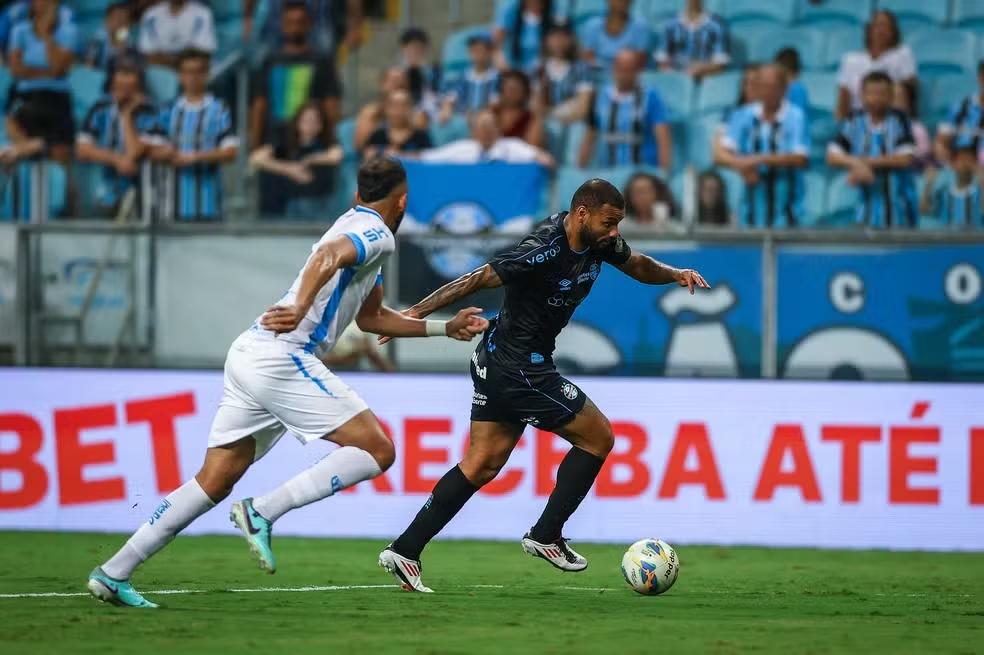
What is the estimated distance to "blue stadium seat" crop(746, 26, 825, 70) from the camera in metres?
17.4

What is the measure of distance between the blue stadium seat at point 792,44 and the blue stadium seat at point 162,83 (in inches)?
258

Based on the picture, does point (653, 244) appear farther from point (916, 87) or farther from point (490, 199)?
point (916, 87)

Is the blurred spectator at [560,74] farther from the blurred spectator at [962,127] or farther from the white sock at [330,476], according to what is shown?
the white sock at [330,476]

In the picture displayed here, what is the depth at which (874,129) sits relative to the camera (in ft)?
49.9

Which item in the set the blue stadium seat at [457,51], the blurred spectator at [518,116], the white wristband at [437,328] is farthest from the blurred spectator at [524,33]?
the white wristband at [437,328]

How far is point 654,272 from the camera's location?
9359mm

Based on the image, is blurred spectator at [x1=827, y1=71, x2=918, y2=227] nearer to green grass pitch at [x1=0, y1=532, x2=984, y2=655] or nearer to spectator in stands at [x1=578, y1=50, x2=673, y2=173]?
spectator in stands at [x1=578, y1=50, x2=673, y2=173]

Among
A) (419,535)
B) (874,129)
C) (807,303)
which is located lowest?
(419,535)

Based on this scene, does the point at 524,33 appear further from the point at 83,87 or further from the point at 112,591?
the point at 112,591

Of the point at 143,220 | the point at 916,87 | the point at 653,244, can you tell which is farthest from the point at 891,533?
the point at 143,220

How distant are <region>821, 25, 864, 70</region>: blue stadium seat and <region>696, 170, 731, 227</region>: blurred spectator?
4025 millimetres

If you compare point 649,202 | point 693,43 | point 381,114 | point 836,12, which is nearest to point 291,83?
point 381,114

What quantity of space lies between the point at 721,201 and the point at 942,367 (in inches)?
99.8

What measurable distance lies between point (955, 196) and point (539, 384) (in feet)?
21.6
